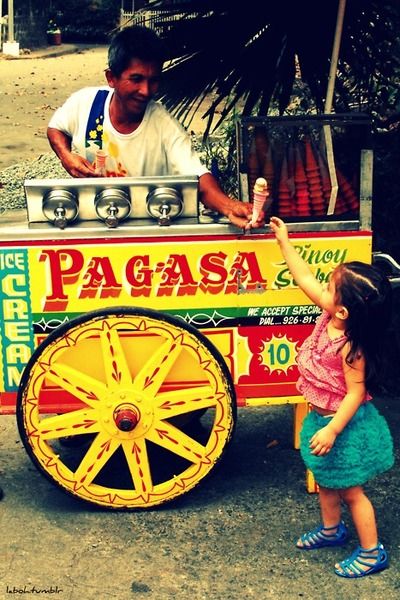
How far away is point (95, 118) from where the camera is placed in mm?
3703

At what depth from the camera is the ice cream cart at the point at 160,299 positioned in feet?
10.8

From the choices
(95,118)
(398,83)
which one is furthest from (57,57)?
(95,118)

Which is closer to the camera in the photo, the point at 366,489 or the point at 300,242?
the point at 300,242

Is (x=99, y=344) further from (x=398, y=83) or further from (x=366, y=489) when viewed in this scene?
(x=398, y=83)

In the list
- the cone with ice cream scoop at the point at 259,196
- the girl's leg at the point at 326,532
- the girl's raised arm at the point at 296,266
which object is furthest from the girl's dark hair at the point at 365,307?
the girl's leg at the point at 326,532

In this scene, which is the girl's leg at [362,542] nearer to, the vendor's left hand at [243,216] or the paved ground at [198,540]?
the paved ground at [198,540]

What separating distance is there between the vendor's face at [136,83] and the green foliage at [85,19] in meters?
21.5

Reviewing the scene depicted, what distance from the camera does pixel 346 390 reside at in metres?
3.04

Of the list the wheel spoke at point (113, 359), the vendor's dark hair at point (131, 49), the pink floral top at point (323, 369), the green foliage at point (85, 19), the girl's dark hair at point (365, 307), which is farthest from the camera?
the green foliage at point (85, 19)

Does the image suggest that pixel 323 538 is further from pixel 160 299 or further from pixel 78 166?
pixel 78 166

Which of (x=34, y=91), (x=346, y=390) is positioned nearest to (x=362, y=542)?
(x=346, y=390)

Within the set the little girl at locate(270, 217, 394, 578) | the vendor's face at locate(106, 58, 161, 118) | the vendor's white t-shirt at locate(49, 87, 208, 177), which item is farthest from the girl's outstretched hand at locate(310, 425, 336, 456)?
the vendor's face at locate(106, 58, 161, 118)

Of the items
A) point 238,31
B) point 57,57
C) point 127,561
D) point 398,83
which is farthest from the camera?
point 57,57

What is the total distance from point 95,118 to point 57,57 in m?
18.3
